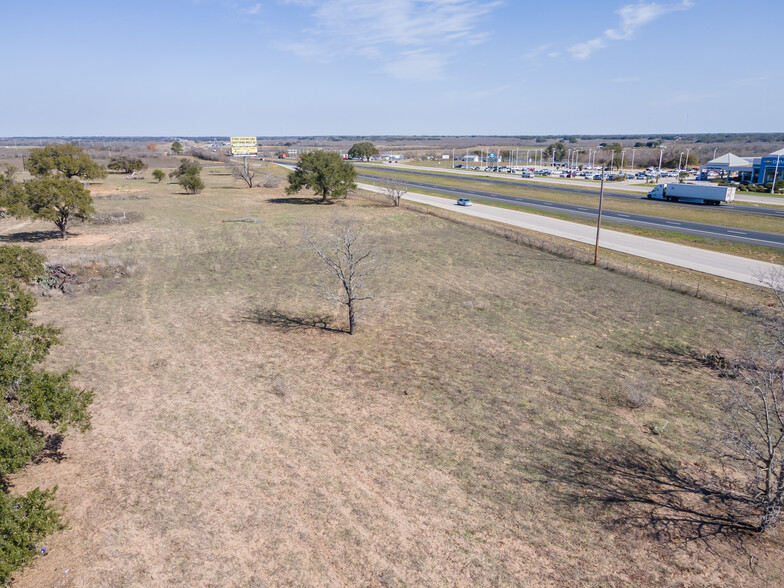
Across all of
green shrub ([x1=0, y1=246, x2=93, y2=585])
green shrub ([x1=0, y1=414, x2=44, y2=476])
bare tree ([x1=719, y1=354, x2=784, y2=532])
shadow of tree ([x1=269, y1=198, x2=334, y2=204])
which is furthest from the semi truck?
green shrub ([x1=0, y1=414, x2=44, y2=476])

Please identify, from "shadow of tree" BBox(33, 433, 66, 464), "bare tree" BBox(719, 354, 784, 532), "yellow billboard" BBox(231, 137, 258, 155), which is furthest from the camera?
"yellow billboard" BBox(231, 137, 258, 155)

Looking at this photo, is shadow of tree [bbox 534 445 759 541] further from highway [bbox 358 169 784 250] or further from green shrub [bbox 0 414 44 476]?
highway [bbox 358 169 784 250]

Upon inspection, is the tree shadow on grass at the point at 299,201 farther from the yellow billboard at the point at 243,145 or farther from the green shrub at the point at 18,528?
the green shrub at the point at 18,528

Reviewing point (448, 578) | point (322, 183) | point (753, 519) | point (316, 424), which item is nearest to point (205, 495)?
point (316, 424)

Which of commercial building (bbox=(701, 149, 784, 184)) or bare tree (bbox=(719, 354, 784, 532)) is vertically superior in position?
commercial building (bbox=(701, 149, 784, 184))

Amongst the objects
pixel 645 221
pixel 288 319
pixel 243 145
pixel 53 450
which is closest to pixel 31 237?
pixel 288 319

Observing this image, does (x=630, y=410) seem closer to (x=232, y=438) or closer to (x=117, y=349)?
(x=232, y=438)

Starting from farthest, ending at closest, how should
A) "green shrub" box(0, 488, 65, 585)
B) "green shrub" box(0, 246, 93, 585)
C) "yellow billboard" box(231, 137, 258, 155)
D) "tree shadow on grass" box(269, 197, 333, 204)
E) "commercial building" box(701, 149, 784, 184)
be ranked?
"yellow billboard" box(231, 137, 258, 155) → "commercial building" box(701, 149, 784, 184) → "tree shadow on grass" box(269, 197, 333, 204) → "green shrub" box(0, 246, 93, 585) → "green shrub" box(0, 488, 65, 585)
